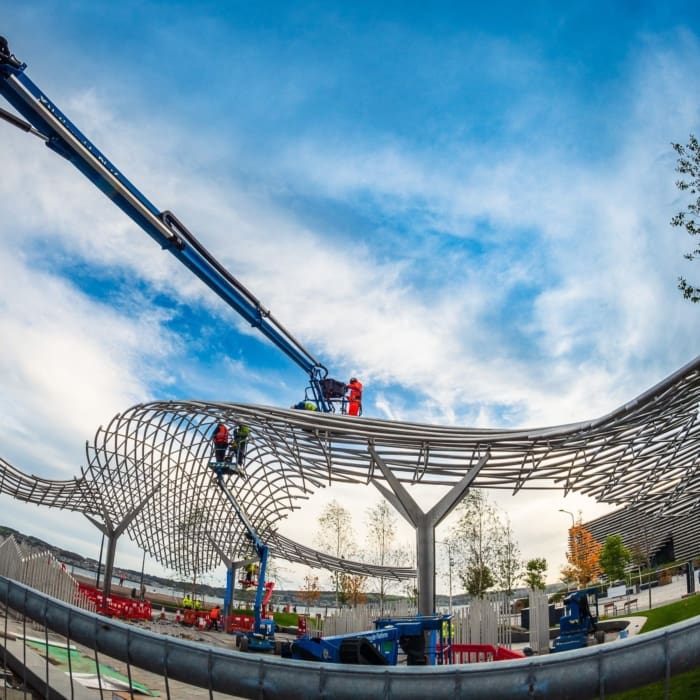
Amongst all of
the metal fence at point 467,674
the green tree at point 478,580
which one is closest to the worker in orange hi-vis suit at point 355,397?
the green tree at point 478,580

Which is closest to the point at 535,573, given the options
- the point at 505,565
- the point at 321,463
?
the point at 505,565

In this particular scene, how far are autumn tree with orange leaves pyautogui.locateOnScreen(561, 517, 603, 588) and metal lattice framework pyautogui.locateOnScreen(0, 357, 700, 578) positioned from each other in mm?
17087

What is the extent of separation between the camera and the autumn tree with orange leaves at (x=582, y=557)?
5641cm

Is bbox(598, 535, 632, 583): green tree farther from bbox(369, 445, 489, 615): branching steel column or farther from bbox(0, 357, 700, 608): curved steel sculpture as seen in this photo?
bbox(369, 445, 489, 615): branching steel column

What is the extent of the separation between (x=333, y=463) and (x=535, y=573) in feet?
109

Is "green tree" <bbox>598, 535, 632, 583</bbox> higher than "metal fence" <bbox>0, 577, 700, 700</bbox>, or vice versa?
"green tree" <bbox>598, 535, 632, 583</bbox>

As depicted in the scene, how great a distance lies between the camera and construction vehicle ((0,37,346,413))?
57.7 ft

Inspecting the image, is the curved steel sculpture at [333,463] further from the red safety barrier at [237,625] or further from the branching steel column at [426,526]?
the red safety barrier at [237,625]

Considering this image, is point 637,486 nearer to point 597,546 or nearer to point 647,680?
point 647,680

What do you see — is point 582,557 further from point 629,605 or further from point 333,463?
point 333,463

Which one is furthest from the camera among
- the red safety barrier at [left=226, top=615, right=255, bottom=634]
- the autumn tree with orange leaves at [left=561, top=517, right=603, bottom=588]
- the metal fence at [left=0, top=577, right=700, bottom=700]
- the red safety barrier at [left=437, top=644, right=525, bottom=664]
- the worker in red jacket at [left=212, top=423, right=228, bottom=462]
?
the autumn tree with orange leaves at [left=561, top=517, right=603, bottom=588]

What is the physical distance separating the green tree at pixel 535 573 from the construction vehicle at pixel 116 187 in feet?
96.9

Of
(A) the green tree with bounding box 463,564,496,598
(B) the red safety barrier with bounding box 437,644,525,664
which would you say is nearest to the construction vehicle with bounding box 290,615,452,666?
(B) the red safety barrier with bounding box 437,644,525,664

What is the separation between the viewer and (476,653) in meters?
19.4
